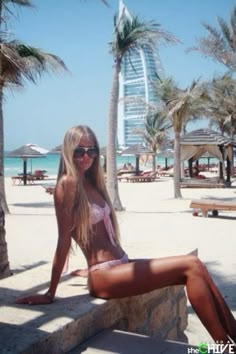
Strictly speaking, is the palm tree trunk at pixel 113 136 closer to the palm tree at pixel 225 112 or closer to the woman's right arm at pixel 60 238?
the woman's right arm at pixel 60 238

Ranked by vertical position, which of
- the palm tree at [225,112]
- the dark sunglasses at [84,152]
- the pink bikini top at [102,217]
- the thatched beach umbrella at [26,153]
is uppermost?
the palm tree at [225,112]

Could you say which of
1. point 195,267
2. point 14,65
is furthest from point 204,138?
point 195,267

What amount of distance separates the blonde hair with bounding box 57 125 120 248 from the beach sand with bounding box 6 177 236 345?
0.91m

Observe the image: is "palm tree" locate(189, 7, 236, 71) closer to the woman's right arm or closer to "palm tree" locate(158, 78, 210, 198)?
"palm tree" locate(158, 78, 210, 198)

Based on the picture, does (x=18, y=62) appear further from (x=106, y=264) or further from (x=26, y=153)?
(x=26, y=153)

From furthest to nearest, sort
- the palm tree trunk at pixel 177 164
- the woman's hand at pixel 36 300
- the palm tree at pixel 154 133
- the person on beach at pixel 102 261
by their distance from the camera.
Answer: the palm tree at pixel 154 133 → the palm tree trunk at pixel 177 164 → the woman's hand at pixel 36 300 → the person on beach at pixel 102 261

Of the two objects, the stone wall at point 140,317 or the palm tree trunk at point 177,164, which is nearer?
the stone wall at point 140,317

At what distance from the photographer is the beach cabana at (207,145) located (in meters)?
24.3

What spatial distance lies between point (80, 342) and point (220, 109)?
107ft

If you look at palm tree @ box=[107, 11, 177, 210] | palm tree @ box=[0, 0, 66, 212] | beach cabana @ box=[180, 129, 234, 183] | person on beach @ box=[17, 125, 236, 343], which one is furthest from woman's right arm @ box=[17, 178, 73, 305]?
beach cabana @ box=[180, 129, 234, 183]

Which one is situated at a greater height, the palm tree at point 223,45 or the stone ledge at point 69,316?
the palm tree at point 223,45

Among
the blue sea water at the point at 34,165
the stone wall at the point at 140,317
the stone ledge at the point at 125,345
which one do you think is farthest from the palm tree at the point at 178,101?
the blue sea water at the point at 34,165

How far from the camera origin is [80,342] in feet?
8.05

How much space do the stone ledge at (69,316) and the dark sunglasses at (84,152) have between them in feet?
2.88
